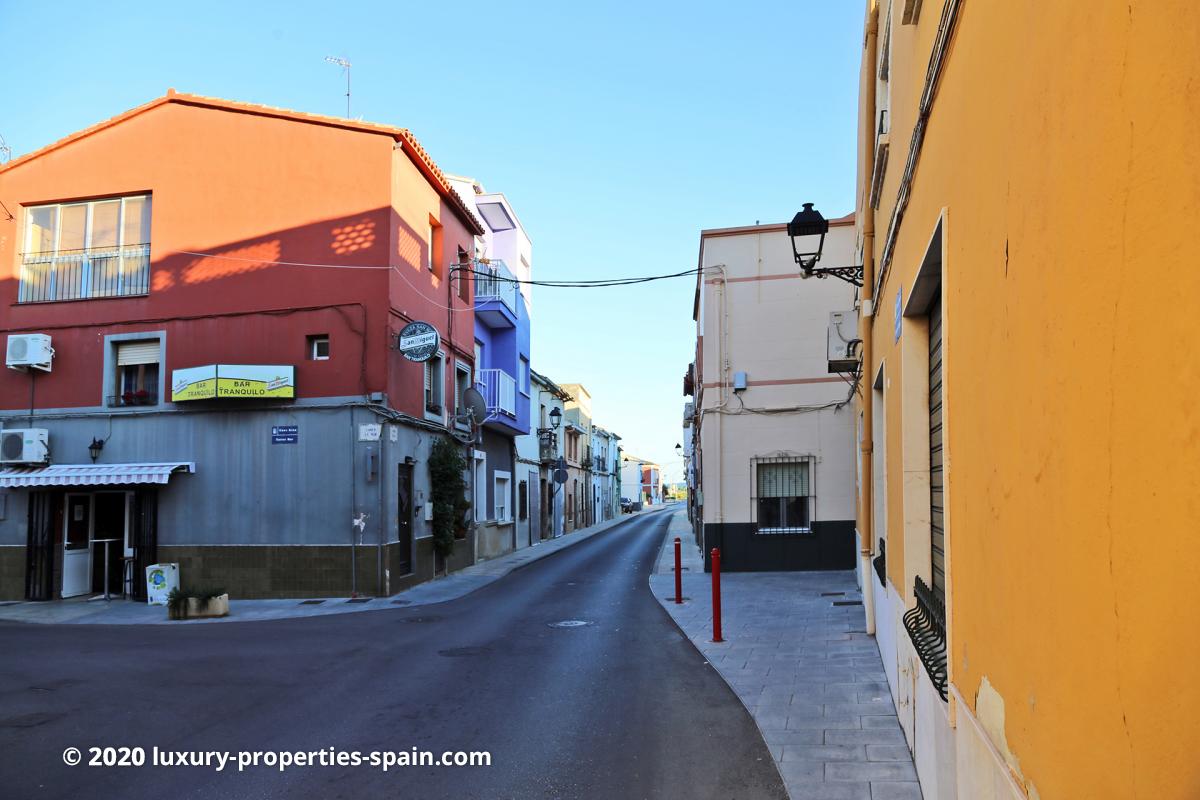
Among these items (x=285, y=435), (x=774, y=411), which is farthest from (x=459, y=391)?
(x=774, y=411)

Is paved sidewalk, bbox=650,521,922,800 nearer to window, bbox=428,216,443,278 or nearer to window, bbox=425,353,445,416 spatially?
window, bbox=425,353,445,416

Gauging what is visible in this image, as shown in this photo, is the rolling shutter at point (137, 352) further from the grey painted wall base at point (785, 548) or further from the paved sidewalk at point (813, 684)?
the grey painted wall base at point (785, 548)

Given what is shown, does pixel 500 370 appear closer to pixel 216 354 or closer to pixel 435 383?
pixel 435 383

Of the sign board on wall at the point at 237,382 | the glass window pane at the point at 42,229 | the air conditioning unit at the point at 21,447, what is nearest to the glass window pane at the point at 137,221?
the glass window pane at the point at 42,229

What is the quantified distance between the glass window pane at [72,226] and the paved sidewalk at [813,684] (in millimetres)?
13685

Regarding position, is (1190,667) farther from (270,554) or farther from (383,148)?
(383,148)

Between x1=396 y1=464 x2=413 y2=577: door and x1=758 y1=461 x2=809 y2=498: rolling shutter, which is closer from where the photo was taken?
x1=396 y1=464 x2=413 y2=577: door

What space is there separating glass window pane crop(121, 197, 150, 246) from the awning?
4540 mm

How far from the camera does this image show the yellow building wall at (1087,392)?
1365 millimetres

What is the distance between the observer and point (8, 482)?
14742 millimetres

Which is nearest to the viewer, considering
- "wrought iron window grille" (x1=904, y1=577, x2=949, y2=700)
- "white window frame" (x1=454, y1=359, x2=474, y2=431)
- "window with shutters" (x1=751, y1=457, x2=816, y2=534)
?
"wrought iron window grille" (x1=904, y1=577, x2=949, y2=700)

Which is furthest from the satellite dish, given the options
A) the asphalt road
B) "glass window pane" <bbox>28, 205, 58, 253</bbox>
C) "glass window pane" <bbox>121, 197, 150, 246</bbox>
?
"glass window pane" <bbox>28, 205, 58, 253</bbox>

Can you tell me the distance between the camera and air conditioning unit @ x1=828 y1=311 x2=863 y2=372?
11.3m

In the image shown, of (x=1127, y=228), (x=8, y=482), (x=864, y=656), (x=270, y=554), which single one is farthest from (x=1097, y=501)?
(x=8, y=482)
